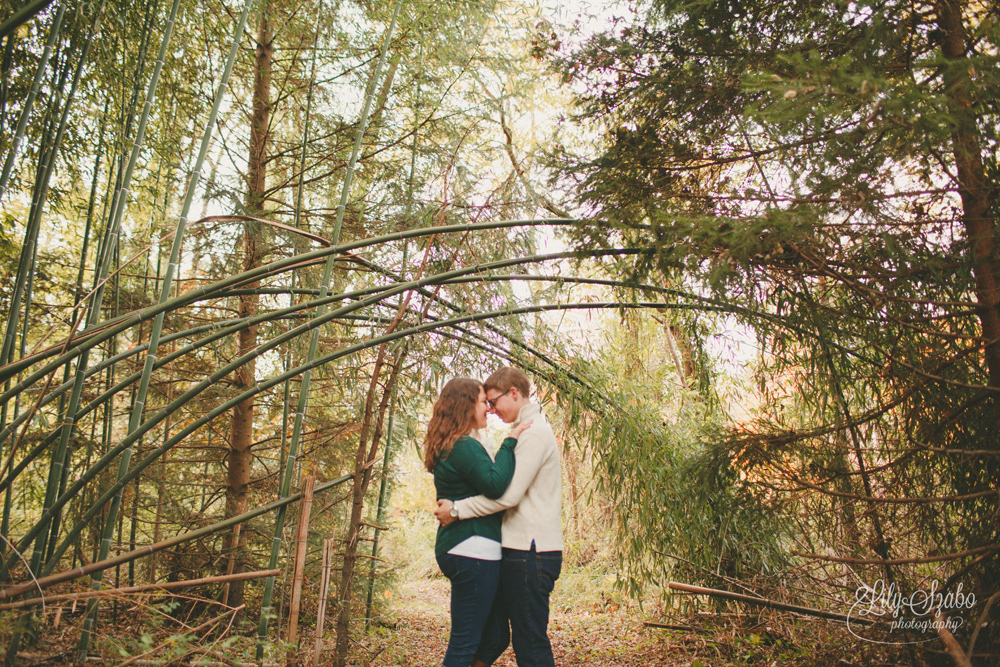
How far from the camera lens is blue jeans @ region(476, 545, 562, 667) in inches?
68.4

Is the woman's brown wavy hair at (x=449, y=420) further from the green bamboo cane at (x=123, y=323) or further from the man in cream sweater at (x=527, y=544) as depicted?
the green bamboo cane at (x=123, y=323)

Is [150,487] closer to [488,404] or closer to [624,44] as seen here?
[488,404]

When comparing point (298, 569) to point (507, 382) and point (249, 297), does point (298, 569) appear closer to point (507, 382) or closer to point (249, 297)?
point (507, 382)

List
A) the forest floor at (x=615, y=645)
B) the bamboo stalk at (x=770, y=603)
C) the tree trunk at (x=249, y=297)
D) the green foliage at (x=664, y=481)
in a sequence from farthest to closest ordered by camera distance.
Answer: the tree trunk at (x=249, y=297)
the forest floor at (x=615, y=645)
the green foliage at (x=664, y=481)
the bamboo stalk at (x=770, y=603)

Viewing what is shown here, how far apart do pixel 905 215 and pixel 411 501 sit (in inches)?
314

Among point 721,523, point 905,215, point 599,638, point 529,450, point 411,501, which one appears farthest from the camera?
point 411,501

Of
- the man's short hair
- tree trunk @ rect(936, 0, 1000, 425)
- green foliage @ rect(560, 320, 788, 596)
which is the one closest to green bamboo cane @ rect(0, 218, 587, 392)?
the man's short hair

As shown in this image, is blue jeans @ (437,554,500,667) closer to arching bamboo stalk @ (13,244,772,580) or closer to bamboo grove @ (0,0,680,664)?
bamboo grove @ (0,0,680,664)

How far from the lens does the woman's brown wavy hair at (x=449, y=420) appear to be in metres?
1.87

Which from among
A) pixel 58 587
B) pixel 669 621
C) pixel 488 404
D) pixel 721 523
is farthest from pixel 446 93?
pixel 669 621

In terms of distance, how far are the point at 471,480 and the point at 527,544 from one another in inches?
10.1

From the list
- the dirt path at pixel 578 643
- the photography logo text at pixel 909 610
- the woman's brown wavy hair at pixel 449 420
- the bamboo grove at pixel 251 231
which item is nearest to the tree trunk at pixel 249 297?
the bamboo grove at pixel 251 231

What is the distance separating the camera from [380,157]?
3.80 meters

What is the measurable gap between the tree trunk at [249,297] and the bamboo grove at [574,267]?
0.09 feet
